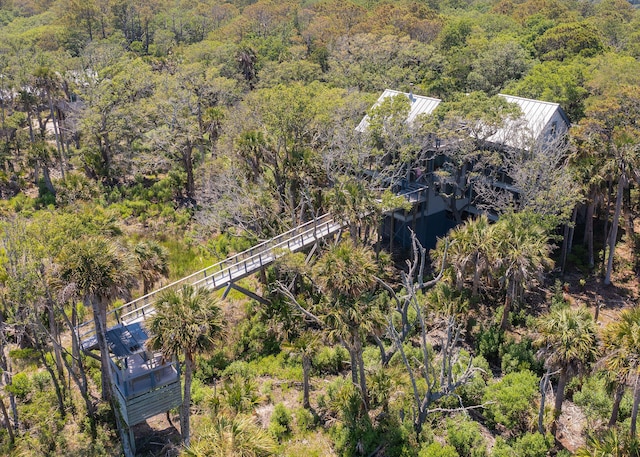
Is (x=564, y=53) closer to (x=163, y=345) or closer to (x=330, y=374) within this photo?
(x=330, y=374)

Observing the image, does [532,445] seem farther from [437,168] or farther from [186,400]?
[437,168]

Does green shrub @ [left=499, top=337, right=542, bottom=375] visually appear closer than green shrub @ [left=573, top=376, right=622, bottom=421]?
No

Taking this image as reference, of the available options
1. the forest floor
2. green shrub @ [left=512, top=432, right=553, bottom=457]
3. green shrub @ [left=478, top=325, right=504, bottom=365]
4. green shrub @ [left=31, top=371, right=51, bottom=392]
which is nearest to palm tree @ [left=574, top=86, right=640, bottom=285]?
the forest floor

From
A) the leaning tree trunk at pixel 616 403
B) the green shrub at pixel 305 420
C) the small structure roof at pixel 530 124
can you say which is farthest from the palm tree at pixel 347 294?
the small structure roof at pixel 530 124

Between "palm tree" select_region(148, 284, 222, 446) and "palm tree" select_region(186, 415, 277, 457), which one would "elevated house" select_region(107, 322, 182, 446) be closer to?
"palm tree" select_region(148, 284, 222, 446)

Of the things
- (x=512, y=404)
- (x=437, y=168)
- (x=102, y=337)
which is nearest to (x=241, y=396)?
(x=102, y=337)
